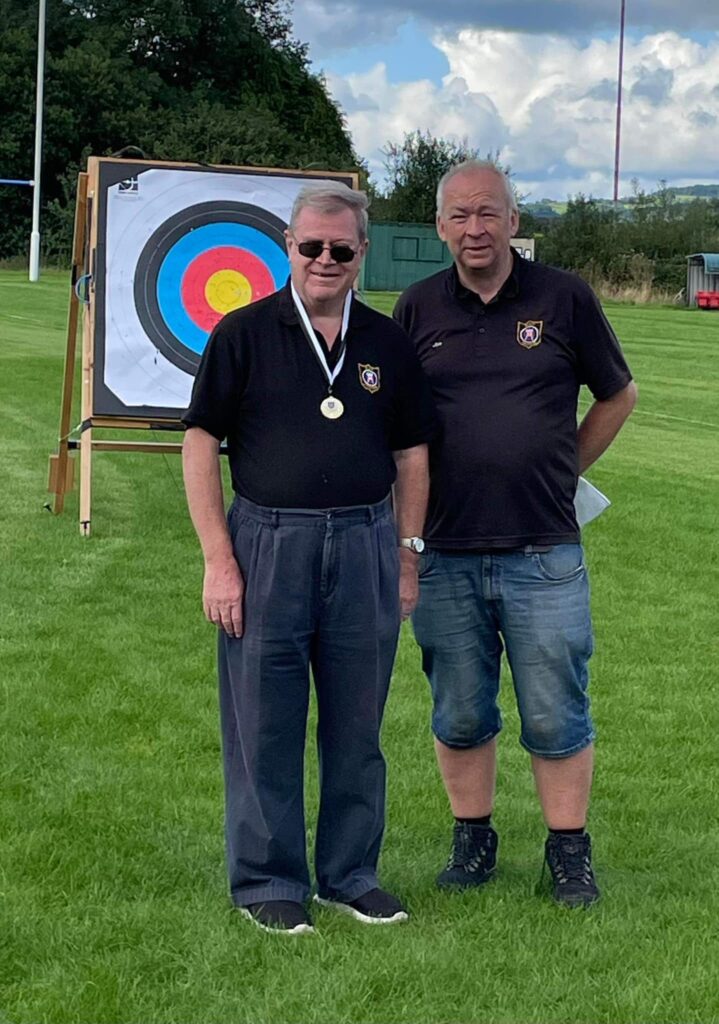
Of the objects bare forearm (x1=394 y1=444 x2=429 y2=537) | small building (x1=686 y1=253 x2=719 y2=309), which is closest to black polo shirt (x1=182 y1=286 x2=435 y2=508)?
bare forearm (x1=394 y1=444 x2=429 y2=537)

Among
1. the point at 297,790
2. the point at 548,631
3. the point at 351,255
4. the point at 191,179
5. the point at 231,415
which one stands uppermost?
the point at 191,179

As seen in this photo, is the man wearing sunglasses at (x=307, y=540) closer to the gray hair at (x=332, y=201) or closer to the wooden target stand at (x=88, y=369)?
the gray hair at (x=332, y=201)

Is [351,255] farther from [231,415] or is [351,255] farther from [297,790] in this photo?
[297,790]

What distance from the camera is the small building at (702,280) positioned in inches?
1614

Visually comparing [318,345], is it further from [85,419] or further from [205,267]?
[85,419]

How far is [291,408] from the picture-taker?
3549 millimetres

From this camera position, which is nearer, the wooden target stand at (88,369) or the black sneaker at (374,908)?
the black sneaker at (374,908)

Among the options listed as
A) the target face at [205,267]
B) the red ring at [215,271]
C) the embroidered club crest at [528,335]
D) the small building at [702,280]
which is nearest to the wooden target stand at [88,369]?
the target face at [205,267]

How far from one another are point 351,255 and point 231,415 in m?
0.47

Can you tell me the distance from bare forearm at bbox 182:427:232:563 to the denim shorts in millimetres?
581

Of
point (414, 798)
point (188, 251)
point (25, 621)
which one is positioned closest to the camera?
point (414, 798)

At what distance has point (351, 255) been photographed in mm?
3576

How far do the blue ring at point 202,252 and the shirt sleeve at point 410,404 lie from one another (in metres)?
5.19

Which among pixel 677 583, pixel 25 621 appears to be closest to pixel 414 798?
pixel 25 621
